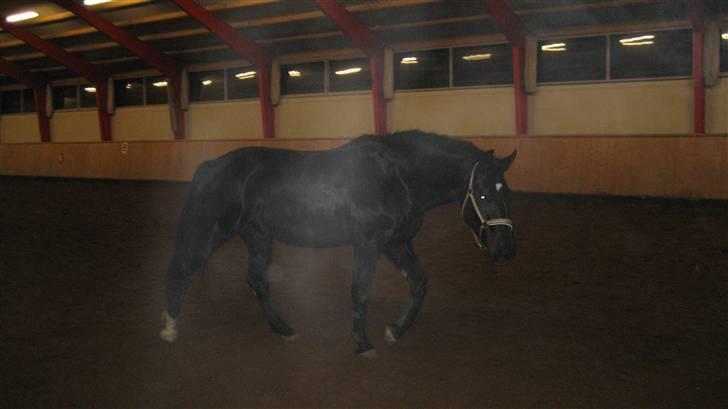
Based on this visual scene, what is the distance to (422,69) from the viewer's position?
22781 mm

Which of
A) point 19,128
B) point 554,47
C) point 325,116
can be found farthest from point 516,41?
point 19,128

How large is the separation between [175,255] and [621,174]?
12205 mm

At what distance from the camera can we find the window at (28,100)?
3606 centimetres

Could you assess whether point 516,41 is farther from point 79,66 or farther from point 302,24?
point 79,66

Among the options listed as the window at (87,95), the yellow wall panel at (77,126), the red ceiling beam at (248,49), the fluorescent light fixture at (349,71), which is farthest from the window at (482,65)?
the window at (87,95)

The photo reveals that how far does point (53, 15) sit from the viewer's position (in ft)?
85.4

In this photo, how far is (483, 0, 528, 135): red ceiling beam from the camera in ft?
61.0

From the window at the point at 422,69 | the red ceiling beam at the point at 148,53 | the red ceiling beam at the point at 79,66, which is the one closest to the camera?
the window at the point at 422,69

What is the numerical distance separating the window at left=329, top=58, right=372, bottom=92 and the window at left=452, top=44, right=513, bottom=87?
3202 millimetres

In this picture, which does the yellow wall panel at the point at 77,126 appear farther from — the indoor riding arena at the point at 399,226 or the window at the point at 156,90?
the indoor riding arena at the point at 399,226

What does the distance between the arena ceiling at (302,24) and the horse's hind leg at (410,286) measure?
1373cm

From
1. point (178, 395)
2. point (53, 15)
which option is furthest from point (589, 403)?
point (53, 15)

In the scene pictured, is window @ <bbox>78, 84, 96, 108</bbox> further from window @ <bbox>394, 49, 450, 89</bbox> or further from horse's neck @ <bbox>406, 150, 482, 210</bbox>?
horse's neck @ <bbox>406, 150, 482, 210</bbox>

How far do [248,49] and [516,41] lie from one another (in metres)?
9.48
